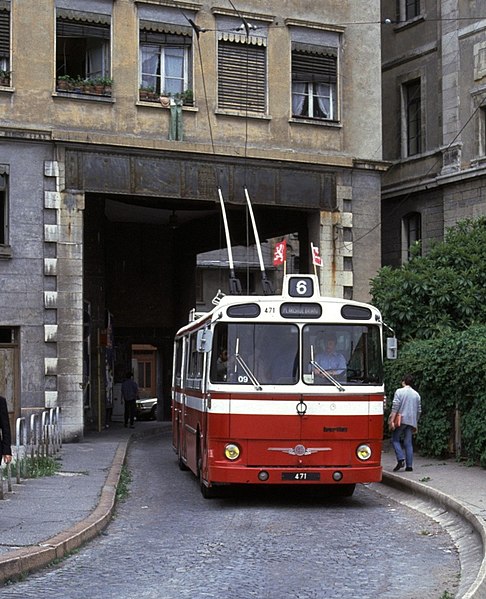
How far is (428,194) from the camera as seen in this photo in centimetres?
3294

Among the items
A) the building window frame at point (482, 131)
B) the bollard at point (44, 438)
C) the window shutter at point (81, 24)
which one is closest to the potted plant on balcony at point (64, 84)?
the window shutter at point (81, 24)

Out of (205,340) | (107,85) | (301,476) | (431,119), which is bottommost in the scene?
(301,476)

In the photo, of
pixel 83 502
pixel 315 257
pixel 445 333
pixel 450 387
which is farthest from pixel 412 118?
pixel 83 502

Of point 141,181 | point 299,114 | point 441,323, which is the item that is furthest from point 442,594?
point 299,114

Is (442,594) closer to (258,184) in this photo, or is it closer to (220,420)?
(220,420)

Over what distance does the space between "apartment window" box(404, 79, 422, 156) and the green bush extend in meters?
13.0

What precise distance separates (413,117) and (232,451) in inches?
836

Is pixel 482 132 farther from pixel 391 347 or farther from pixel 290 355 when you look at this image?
pixel 290 355

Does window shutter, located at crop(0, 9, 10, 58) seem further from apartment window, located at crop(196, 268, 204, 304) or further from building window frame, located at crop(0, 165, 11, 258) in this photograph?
apartment window, located at crop(196, 268, 204, 304)

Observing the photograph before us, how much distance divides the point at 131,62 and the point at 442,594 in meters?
20.0

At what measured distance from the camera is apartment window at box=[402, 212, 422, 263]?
34.0 meters

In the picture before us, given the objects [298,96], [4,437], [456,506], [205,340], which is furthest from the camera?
[298,96]

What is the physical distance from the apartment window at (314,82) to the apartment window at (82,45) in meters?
5.01

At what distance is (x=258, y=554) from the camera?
11133 mm
